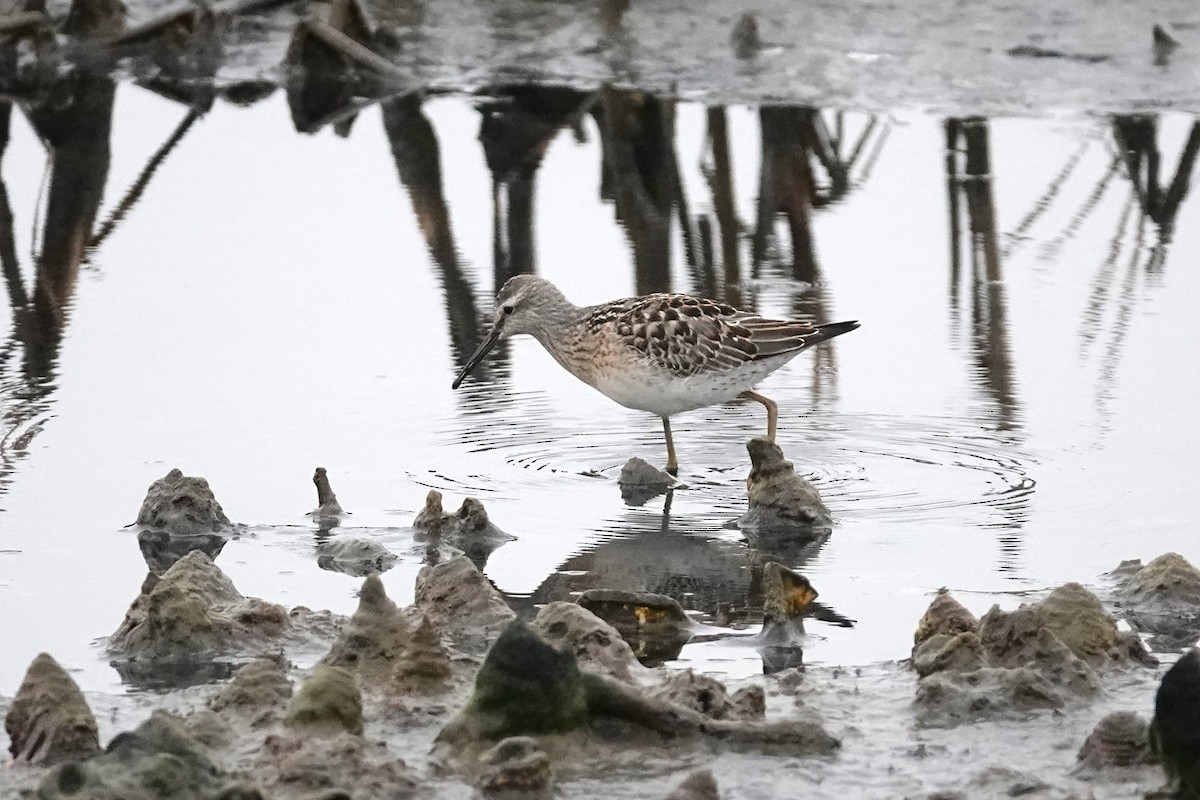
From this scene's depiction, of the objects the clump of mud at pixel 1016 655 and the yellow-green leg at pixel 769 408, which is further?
the yellow-green leg at pixel 769 408

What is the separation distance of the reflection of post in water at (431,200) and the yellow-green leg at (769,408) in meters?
1.73

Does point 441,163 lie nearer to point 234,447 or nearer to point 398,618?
point 234,447

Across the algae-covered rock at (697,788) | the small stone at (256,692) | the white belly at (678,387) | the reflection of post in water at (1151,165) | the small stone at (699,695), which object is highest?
the reflection of post in water at (1151,165)

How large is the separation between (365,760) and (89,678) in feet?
4.73

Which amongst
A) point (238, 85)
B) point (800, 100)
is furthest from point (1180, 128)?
point (238, 85)

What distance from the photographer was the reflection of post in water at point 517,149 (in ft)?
41.2

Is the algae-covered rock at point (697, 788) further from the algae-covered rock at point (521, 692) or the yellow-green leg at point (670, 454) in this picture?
the yellow-green leg at point (670, 454)

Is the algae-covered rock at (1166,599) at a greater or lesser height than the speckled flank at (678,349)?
lesser

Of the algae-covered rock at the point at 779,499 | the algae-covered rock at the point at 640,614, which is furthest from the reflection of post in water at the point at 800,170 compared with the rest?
the algae-covered rock at the point at 640,614

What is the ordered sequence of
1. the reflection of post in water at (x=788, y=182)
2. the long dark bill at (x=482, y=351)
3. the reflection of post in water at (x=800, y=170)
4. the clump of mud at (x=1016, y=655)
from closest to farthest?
1. the clump of mud at (x=1016, y=655)
2. the long dark bill at (x=482, y=351)
3. the reflection of post in water at (x=788, y=182)
4. the reflection of post in water at (x=800, y=170)

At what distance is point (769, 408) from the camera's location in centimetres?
949

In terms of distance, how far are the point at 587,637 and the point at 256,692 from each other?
1.02 meters

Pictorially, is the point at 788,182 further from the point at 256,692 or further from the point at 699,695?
the point at 256,692

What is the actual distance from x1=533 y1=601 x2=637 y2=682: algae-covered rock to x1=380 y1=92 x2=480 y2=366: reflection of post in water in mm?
4450
